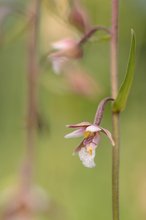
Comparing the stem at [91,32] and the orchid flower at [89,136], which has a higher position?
the stem at [91,32]

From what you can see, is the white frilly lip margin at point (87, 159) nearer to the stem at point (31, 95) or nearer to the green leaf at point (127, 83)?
the green leaf at point (127, 83)

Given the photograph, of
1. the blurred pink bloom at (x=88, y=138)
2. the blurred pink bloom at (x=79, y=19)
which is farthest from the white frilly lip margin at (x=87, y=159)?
the blurred pink bloom at (x=79, y=19)

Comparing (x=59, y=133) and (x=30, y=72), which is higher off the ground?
(x=30, y=72)

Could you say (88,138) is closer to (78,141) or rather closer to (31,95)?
(31,95)

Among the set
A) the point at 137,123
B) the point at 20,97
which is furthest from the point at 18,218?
the point at 20,97

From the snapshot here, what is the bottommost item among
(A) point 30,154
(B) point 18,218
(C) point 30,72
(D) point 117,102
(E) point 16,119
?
(E) point 16,119

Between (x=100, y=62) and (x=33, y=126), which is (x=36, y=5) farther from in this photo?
(x=100, y=62)
